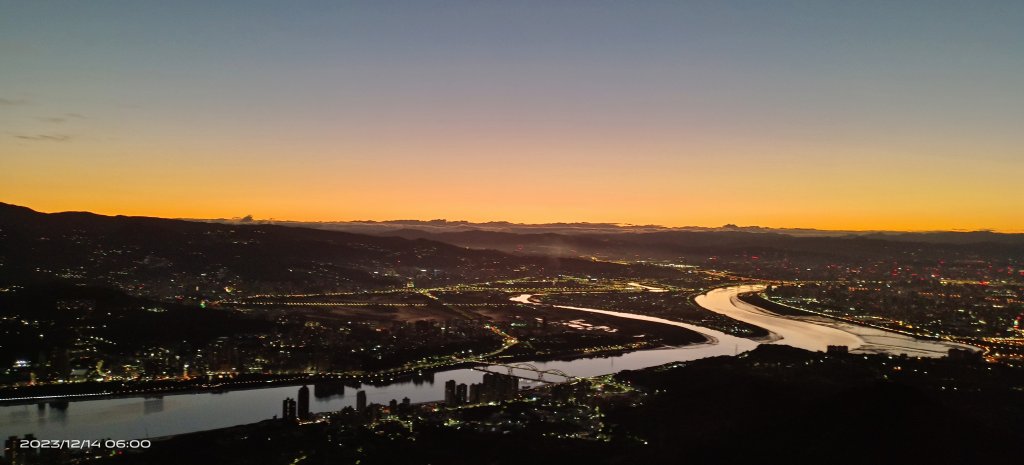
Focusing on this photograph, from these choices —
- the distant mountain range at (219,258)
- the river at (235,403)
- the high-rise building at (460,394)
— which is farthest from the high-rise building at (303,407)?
the distant mountain range at (219,258)

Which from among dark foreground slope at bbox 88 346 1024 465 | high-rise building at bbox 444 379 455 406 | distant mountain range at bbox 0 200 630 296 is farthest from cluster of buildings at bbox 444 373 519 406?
distant mountain range at bbox 0 200 630 296

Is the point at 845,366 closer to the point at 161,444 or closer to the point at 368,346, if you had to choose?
the point at 368,346

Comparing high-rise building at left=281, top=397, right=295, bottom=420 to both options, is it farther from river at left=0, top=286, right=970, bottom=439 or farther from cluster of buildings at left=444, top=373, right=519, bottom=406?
cluster of buildings at left=444, top=373, right=519, bottom=406

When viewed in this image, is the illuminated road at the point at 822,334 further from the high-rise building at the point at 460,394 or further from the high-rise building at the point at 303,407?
the high-rise building at the point at 303,407

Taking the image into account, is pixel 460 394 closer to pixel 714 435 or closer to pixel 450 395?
pixel 450 395

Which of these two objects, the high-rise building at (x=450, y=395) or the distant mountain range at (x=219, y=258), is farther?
the distant mountain range at (x=219, y=258)

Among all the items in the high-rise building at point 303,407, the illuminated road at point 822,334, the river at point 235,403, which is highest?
the high-rise building at point 303,407

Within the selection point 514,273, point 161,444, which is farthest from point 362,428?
point 514,273
